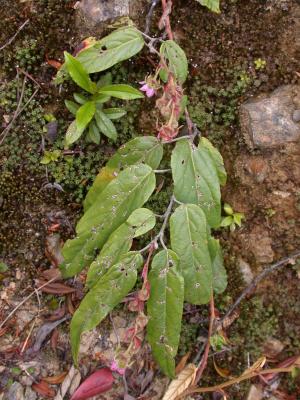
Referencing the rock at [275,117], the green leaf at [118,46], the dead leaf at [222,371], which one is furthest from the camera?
the dead leaf at [222,371]

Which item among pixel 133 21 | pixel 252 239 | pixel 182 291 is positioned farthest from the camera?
pixel 252 239

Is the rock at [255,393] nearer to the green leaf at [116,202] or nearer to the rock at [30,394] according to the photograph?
the rock at [30,394]

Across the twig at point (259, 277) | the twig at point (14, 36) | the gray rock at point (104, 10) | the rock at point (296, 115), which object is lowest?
the twig at point (259, 277)

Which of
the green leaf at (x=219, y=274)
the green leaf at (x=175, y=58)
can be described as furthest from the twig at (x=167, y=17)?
the green leaf at (x=219, y=274)

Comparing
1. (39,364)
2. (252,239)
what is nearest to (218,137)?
(252,239)

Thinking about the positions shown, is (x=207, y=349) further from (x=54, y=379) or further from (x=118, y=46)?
(x=118, y=46)

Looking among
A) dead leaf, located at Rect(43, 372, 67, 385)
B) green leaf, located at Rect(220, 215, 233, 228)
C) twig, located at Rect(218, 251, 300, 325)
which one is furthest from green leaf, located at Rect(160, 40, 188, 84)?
dead leaf, located at Rect(43, 372, 67, 385)

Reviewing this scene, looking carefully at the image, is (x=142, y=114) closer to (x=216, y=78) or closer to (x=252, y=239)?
(x=216, y=78)

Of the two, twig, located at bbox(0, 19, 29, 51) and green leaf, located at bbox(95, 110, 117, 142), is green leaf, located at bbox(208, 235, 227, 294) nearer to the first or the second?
green leaf, located at bbox(95, 110, 117, 142)
